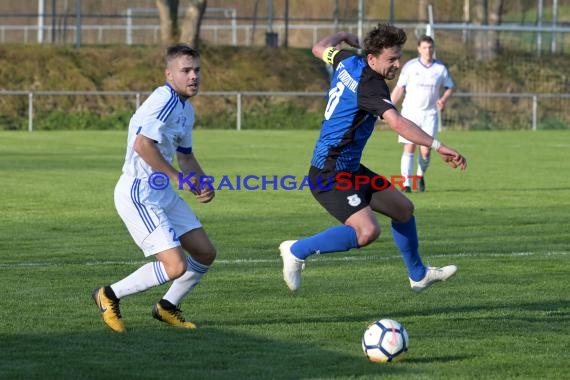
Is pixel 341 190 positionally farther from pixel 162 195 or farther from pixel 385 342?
pixel 385 342

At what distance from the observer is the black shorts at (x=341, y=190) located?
8891mm

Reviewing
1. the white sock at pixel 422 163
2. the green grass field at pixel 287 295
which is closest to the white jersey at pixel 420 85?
the white sock at pixel 422 163

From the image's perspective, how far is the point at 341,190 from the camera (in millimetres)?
8898

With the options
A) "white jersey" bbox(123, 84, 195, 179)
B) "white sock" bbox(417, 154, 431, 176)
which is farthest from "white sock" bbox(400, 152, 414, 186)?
"white jersey" bbox(123, 84, 195, 179)

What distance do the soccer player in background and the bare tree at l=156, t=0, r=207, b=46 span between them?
116 ft

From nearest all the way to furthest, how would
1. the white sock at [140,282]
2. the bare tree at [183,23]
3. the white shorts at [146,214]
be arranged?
the white shorts at [146,214], the white sock at [140,282], the bare tree at [183,23]

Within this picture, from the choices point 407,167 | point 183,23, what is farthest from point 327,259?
point 183,23

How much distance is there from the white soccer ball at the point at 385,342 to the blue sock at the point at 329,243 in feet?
5.85

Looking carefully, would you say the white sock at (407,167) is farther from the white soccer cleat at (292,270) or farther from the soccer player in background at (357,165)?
the white soccer cleat at (292,270)

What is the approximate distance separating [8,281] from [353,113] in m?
3.02

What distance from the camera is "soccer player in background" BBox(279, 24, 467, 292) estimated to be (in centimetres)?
861

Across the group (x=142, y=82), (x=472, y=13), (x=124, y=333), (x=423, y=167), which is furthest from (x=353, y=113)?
(x=472, y=13)

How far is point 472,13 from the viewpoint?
53750 mm

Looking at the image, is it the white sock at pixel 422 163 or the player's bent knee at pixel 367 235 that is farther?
the white sock at pixel 422 163
